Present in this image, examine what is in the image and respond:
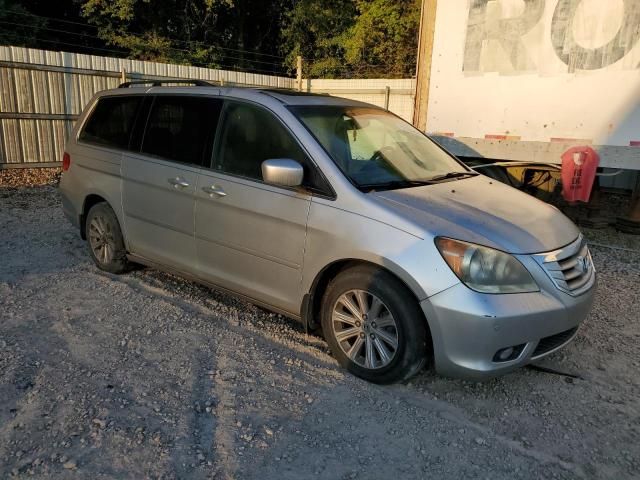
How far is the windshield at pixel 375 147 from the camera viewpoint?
3.71 metres

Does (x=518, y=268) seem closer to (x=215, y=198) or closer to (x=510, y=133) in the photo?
(x=215, y=198)

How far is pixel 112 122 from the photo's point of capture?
16.8 ft

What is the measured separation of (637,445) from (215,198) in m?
3.08

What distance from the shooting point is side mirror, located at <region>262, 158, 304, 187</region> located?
11.4ft

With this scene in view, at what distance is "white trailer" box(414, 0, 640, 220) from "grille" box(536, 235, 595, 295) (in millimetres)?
3697

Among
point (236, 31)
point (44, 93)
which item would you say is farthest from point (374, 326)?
point (236, 31)

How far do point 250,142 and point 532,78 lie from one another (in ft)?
15.2

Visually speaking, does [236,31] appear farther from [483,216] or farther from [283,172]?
[483,216]

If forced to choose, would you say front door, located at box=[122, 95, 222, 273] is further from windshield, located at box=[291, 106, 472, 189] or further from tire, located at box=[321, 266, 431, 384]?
tire, located at box=[321, 266, 431, 384]

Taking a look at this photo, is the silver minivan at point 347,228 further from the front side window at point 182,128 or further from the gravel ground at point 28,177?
the gravel ground at point 28,177

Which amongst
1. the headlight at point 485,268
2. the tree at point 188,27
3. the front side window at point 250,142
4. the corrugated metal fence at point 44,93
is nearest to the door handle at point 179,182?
the front side window at point 250,142

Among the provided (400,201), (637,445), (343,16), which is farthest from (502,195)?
(343,16)

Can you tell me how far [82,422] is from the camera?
9.55ft

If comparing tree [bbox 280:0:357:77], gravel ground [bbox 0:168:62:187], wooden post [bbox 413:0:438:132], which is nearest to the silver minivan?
wooden post [bbox 413:0:438:132]
